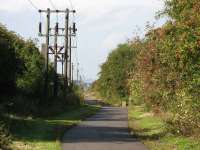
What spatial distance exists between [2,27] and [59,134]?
16251 millimetres

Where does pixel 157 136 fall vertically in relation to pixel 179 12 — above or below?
below

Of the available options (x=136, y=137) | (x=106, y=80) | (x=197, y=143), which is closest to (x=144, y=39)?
(x=136, y=137)

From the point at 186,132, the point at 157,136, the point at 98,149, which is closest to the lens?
the point at 98,149

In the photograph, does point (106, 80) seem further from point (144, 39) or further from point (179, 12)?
point (179, 12)

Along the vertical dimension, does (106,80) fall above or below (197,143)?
above

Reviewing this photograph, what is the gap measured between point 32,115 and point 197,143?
24.6 m

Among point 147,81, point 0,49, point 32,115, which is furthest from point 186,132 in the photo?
point 32,115

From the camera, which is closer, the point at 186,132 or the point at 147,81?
the point at 186,132

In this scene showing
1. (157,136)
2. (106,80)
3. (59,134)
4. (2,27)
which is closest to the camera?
(157,136)

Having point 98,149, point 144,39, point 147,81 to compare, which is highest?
point 144,39

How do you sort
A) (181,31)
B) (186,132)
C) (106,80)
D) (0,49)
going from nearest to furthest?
(181,31)
(186,132)
(0,49)
(106,80)

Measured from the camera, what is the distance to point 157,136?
2920 centimetres

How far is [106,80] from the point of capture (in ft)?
384

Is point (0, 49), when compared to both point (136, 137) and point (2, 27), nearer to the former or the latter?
point (2, 27)
